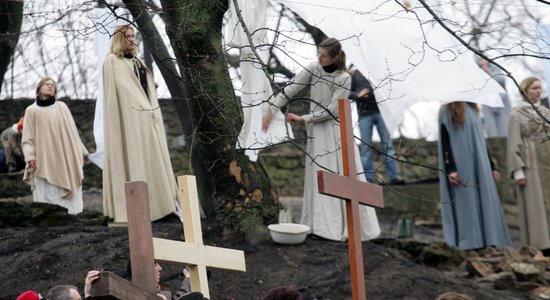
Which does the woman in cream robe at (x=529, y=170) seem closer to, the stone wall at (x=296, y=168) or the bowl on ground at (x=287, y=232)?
the stone wall at (x=296, y=168)

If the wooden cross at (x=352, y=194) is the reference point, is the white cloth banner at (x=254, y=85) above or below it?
above

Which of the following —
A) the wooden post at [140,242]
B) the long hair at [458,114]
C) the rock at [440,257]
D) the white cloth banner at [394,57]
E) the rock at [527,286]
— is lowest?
the rock at [527,286]

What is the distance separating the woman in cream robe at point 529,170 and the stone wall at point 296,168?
104 inches

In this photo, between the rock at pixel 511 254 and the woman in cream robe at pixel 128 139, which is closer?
the woman in cream robe at pixel 128 139

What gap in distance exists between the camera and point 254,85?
9.28 metres

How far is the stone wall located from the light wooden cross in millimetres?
7290

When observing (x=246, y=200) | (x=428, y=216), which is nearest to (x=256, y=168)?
(x=246, y=200)

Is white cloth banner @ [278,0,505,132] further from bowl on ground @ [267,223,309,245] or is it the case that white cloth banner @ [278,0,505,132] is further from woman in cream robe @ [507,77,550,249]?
woman in cream robe @ [507,77,550,249]

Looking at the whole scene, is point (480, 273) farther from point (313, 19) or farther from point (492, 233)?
point (313, 19)

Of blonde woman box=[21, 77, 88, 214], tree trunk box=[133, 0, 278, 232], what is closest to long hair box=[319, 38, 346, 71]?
tree trunk box=[133, 0, 278, 232]

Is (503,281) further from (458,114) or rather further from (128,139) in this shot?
(128,139)

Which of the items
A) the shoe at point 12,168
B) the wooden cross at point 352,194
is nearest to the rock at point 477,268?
the wooden cross at point 352,194

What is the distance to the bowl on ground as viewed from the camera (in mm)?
9836

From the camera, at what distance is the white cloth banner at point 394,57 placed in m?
9.49
